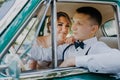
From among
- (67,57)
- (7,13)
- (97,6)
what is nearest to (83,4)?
(97,6)

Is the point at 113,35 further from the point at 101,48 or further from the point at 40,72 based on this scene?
the point at 40,72

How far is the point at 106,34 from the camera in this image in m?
4.97

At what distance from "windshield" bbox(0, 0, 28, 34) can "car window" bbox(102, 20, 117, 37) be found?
1012mm

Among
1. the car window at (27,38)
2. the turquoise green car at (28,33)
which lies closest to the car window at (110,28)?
the turquoise green car at (28,33)

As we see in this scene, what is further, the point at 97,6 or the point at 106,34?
the point at 106,34

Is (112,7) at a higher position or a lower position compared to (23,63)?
higher

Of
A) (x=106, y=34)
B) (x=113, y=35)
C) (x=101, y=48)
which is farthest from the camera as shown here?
(x=106, y=34)

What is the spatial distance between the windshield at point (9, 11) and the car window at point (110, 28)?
1012mm

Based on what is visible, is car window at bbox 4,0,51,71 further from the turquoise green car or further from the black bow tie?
the black bow tie

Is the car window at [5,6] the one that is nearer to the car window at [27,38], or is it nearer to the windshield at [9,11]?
the windshield at [9,11]

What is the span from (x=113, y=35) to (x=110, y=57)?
64cm

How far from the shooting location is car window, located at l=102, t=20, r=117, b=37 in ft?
14.5

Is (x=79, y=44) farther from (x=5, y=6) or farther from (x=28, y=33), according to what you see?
(x=5, y=6)

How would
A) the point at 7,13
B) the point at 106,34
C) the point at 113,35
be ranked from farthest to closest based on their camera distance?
the point at 106,34 → the point at 113,35 → the point at 7,13
